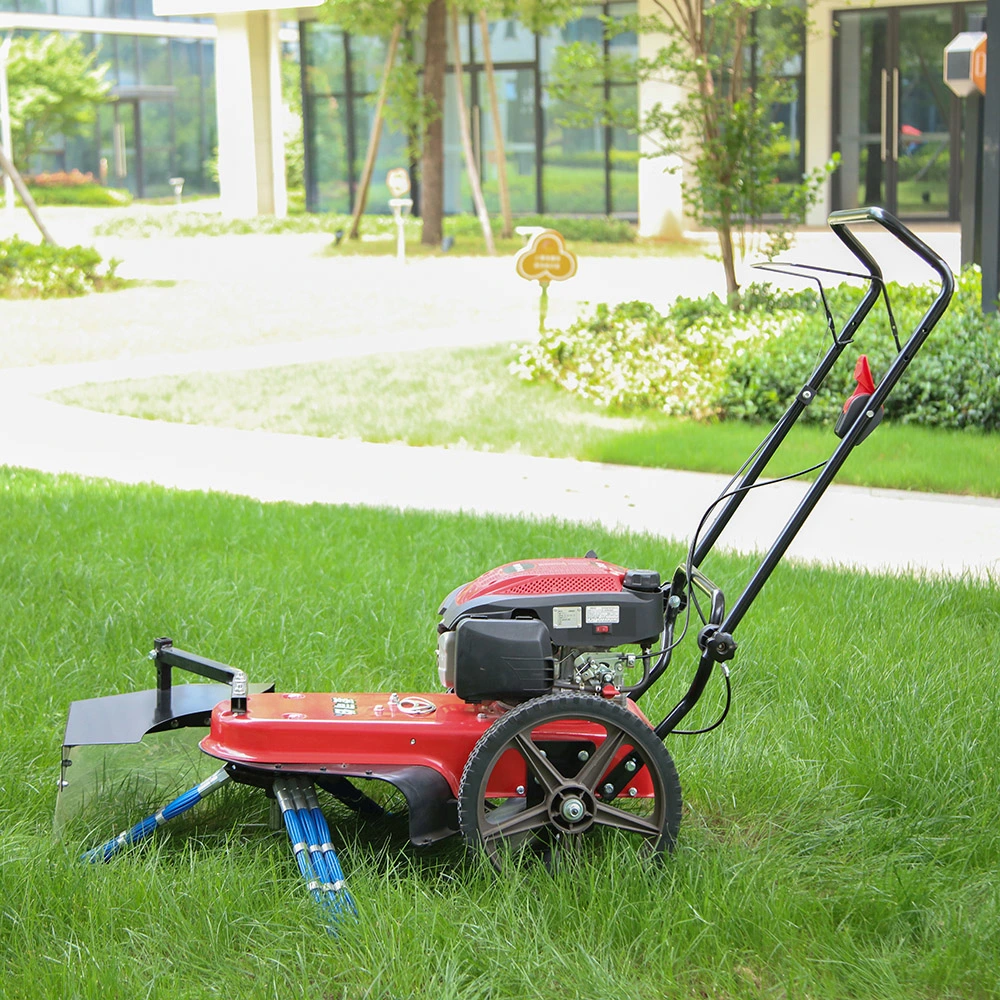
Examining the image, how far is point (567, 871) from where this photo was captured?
2959mm

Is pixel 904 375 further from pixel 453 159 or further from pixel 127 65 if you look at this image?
pixel 127 65

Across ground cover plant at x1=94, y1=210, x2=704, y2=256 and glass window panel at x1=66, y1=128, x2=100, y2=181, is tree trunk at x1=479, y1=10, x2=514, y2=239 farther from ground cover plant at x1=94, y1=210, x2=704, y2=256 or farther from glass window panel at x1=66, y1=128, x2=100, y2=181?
glass window panel at x1=66, y1=128, x2=100, y2=181

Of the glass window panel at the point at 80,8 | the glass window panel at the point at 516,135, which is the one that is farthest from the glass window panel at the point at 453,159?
the glass window panel at the point at 80,8

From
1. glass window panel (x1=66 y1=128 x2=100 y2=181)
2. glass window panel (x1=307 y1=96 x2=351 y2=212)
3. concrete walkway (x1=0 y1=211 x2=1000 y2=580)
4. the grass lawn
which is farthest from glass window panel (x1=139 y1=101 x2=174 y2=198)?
the grass lawn

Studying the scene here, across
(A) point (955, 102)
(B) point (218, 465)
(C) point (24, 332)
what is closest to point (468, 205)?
(A) point (955, 102)

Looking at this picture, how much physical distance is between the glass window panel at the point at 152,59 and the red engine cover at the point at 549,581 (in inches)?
1829

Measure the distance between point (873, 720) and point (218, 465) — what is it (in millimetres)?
5408

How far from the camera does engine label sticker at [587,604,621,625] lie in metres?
3.02

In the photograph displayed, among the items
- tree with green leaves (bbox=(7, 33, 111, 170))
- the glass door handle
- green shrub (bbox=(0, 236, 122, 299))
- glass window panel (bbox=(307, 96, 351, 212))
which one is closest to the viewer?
green shrub (bbox=(0, 236, 122, 299))

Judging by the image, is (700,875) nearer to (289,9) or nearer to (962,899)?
(962,899)

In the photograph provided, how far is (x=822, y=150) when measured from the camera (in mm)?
25266

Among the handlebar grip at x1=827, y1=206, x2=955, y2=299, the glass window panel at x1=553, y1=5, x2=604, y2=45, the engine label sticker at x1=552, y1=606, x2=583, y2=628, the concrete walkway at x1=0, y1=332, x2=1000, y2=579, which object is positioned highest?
the glass window panel at x1=553, y1=5, x2=604, y2=45

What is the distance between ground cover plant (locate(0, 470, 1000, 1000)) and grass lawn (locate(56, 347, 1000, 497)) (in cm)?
260

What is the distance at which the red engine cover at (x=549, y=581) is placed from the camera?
3072mm
